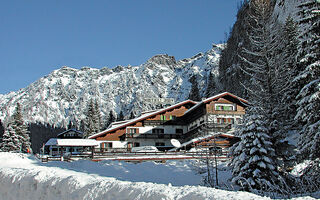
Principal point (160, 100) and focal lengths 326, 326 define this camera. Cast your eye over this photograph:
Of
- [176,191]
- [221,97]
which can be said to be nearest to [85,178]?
[176,191]

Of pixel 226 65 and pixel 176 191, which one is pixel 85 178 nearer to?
pixel 176 191

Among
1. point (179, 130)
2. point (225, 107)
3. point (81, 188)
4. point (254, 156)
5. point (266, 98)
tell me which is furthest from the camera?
point (179, 130)

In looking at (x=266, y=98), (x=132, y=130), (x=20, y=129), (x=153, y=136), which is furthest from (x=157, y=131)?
(x=266, y=98)

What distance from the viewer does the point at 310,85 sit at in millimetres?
16453

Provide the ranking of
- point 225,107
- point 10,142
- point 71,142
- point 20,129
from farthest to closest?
point 20,129, point 10,142, point 225,107, point 71,142

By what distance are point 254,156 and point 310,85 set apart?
15.0 feet

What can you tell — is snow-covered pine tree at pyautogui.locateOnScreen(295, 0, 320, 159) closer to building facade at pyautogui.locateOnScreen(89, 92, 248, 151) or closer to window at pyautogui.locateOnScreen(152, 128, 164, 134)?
building facade at pyautogui.locateOnScreen(89, 92, 248, 151)

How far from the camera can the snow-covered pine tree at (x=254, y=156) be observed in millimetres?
16359

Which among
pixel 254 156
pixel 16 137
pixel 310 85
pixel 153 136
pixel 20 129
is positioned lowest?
pixel 254 156

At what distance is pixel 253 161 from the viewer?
54.1ft

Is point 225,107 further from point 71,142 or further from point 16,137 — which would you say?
point 16,137

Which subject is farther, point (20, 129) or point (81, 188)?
point (20, 129)

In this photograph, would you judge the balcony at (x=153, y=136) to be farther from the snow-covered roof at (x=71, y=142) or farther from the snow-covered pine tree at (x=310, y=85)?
the snow-covered pine tree at (x=310, y=85)

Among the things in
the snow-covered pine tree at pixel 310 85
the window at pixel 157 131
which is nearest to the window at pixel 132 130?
the window at pixel 157 131
